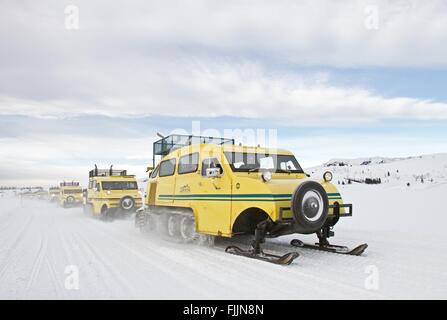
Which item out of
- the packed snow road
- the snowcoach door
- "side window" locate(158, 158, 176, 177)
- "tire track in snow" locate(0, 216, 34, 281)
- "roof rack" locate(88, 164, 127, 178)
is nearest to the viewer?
the packed snow road

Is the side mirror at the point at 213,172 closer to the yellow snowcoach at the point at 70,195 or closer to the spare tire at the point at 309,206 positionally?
the spare tire at the point at 309,206

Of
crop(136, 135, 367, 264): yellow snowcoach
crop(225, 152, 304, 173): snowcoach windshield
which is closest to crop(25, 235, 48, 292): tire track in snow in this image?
crop(136, 135, 367, 264): yellow snowcoach

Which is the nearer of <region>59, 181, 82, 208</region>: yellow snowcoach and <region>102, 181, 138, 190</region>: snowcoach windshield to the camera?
<region>102, 181, 138, 190</region>: snowcoach windshield

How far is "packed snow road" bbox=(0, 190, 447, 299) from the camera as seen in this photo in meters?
5.18

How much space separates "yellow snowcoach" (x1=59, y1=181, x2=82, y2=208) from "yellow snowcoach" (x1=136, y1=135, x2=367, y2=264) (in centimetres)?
1884

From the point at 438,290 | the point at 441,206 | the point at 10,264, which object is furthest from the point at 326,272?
the point at 441,206

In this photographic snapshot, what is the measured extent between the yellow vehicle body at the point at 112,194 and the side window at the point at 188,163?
24.3ft

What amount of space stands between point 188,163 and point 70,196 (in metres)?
21.2

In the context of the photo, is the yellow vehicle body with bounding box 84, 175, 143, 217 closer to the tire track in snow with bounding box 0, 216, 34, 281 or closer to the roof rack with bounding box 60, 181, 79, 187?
the tire track in snow with bounding box 0, 216, 34, 281

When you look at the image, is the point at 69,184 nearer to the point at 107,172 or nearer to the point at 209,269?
the point at 107,172

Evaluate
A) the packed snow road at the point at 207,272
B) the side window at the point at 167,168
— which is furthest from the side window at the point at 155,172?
the packed snow road at the point at 207,272

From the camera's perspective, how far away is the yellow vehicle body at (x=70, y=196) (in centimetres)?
2802
